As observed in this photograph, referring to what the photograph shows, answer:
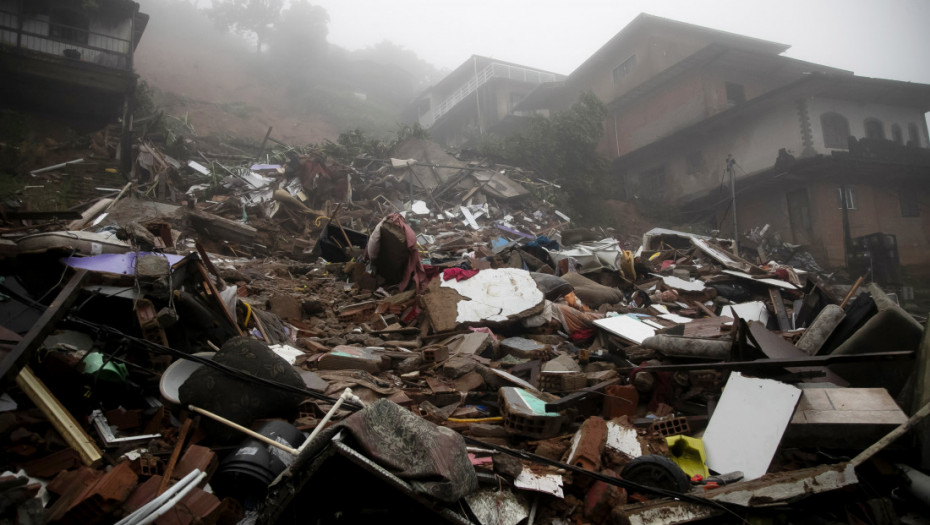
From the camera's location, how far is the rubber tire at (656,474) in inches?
107

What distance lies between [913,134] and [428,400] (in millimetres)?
24467

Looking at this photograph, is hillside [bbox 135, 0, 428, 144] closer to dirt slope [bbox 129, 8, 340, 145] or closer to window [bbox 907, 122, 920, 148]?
dirt slope [bbox 129, 8, 340, 145]

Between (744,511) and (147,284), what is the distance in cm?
467

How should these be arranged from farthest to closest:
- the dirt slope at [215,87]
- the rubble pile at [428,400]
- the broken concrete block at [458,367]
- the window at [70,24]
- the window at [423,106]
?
the window at [423,106] → the dirt slope at [215,87] → the window at [70,24] → the broken concrete block at [458,367] → the rubble pile at [428,400]

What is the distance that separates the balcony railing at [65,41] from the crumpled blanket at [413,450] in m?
17.0

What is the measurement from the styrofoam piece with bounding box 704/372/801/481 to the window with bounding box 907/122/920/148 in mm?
22447

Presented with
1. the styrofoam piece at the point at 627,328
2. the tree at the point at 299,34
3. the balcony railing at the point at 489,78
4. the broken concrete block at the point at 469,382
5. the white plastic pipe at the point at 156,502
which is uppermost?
the tree at the point at 299,34

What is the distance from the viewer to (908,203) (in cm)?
1617

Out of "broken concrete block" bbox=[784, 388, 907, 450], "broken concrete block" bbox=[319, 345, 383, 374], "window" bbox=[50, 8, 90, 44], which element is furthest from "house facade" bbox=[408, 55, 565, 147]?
"broken concrete block" bbox=[784, 388, 907, 450]

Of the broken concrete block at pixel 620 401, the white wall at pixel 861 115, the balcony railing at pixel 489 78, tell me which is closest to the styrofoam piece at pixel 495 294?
the broken concrete block at pixel 620 401

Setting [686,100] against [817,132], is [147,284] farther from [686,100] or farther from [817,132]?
[686,100]

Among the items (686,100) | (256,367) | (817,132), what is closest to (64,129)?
(256,367)

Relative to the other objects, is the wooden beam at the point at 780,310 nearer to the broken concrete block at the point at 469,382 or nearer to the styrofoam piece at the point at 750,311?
the styrofoam piece at the point at 750,311

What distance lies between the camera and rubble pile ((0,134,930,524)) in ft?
7.68
